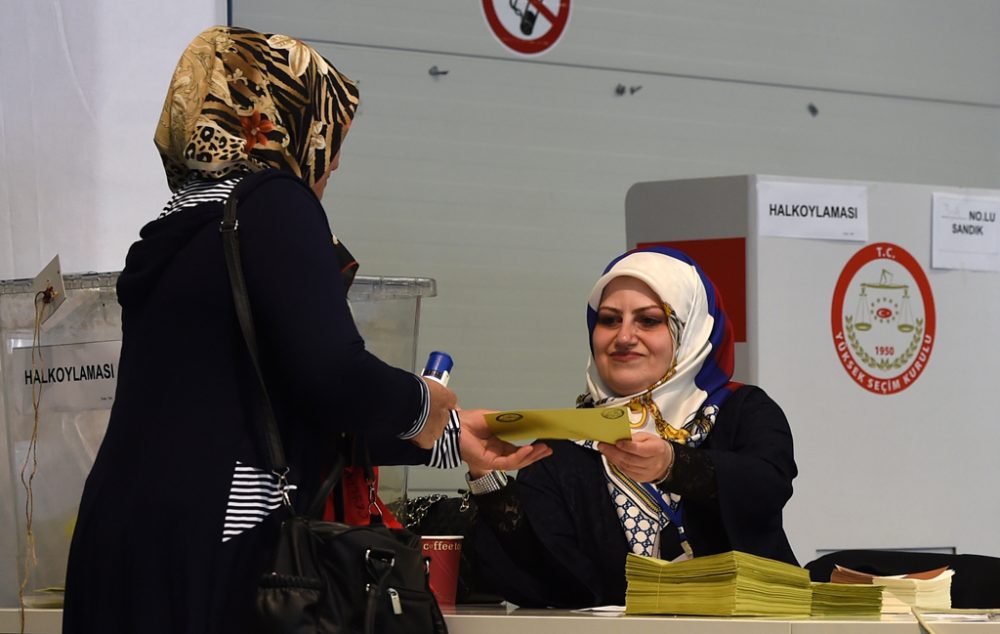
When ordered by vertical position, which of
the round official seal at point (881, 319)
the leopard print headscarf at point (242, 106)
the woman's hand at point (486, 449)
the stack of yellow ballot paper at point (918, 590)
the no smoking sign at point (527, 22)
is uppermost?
the no smoking sign at point (527, 22)

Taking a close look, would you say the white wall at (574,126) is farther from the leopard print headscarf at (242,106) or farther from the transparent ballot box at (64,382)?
the leopard print headscarf at (242,106)

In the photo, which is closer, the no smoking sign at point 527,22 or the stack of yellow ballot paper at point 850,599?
the stack of yellow ballot paper at point 850,599

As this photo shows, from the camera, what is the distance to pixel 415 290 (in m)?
2.60

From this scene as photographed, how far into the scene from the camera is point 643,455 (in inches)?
93.0

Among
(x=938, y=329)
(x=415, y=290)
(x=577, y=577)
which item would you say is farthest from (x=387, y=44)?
(x=577, y=577)

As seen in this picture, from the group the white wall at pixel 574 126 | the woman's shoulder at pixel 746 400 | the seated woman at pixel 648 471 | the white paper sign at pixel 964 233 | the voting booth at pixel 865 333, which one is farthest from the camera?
the white wall at pixel 574 126

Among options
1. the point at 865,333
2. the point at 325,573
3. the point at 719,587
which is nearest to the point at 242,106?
the point at 325,573

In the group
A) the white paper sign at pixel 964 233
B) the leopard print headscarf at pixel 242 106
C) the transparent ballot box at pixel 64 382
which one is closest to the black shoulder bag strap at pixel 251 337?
the leopard print headscarf at pixel 242 106

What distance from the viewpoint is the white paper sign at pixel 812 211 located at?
391 centimetres

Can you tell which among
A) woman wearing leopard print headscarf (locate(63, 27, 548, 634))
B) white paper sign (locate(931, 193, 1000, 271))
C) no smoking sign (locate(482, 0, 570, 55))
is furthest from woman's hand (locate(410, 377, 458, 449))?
no smoking sign (locate(482, 0, 570, 55))

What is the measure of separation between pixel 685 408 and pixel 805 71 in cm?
350

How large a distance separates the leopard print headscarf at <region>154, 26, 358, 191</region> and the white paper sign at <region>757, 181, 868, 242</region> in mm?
2379

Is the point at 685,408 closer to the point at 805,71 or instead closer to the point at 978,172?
the point at 805,71

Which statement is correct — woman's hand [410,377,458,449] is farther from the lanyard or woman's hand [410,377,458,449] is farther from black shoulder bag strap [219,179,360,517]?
the lanyard
